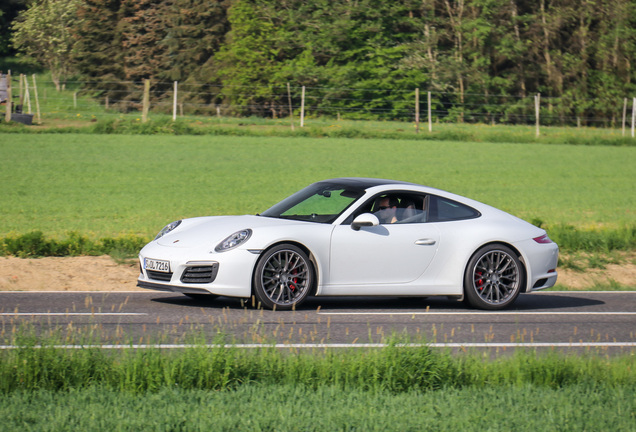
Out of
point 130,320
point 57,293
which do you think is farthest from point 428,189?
point 57,293

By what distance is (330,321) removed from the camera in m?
9.06

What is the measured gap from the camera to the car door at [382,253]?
32.0 feet

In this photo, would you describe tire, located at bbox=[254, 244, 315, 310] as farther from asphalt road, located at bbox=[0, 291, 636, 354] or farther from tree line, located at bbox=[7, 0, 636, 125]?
tree line, located at bbox=[7, 0, 636, 125]

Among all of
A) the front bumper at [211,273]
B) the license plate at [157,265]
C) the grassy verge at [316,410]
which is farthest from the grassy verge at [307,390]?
the license plate at [157,265]

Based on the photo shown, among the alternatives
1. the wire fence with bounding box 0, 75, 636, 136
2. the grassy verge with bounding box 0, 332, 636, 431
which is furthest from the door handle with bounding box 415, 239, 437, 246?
the wire fence with bounding box 0, 75, 636, 136

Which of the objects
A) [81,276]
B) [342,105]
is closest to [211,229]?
[81,276]

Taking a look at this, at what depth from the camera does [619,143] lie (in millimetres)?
41000

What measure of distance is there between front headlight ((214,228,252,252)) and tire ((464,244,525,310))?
2557 mm

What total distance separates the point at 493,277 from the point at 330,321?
2.29 metres

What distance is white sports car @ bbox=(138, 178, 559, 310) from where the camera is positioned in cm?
934

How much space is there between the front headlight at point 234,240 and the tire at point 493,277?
2.56 meters

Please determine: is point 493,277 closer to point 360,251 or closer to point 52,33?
point 360,251

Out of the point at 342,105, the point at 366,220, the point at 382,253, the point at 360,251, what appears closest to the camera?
the point at 366,220

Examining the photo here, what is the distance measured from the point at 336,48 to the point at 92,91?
576 inches
